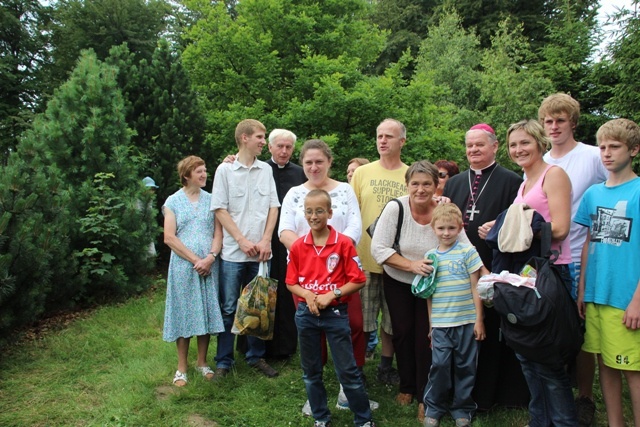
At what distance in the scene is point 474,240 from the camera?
140 inches

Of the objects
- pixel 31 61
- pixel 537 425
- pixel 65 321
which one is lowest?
pixel 65 321

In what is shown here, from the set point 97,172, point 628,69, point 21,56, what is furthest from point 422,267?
point 21,56

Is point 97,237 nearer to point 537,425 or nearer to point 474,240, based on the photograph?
point 474,240

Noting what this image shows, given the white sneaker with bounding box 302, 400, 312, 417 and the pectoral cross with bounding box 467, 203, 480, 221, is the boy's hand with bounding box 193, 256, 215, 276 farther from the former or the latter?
the pectoral cross with bounding box 467, 203, 480, 221

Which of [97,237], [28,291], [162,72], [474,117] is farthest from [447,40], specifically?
[28,291]

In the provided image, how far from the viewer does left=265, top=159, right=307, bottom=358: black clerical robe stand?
183 inches

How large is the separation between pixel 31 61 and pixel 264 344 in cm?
2012

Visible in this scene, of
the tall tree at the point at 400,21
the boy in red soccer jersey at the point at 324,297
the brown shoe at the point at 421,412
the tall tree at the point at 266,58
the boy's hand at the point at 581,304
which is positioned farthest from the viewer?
the tall tree at the point at 400,21

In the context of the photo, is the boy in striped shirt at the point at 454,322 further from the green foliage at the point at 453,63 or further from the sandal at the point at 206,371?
the green foliage at the point at 453,63

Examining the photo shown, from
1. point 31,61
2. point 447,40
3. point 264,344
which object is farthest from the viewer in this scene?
point 31,61

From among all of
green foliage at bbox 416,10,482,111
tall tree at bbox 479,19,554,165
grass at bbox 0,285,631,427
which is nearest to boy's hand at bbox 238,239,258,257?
grass at bbox 0,285,631,427

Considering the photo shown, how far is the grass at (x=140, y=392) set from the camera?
3.59m

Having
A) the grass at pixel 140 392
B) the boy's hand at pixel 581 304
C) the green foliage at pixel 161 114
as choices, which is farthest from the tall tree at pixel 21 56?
the boy's hand at pixel 581 304

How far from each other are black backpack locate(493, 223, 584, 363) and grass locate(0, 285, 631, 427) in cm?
91
